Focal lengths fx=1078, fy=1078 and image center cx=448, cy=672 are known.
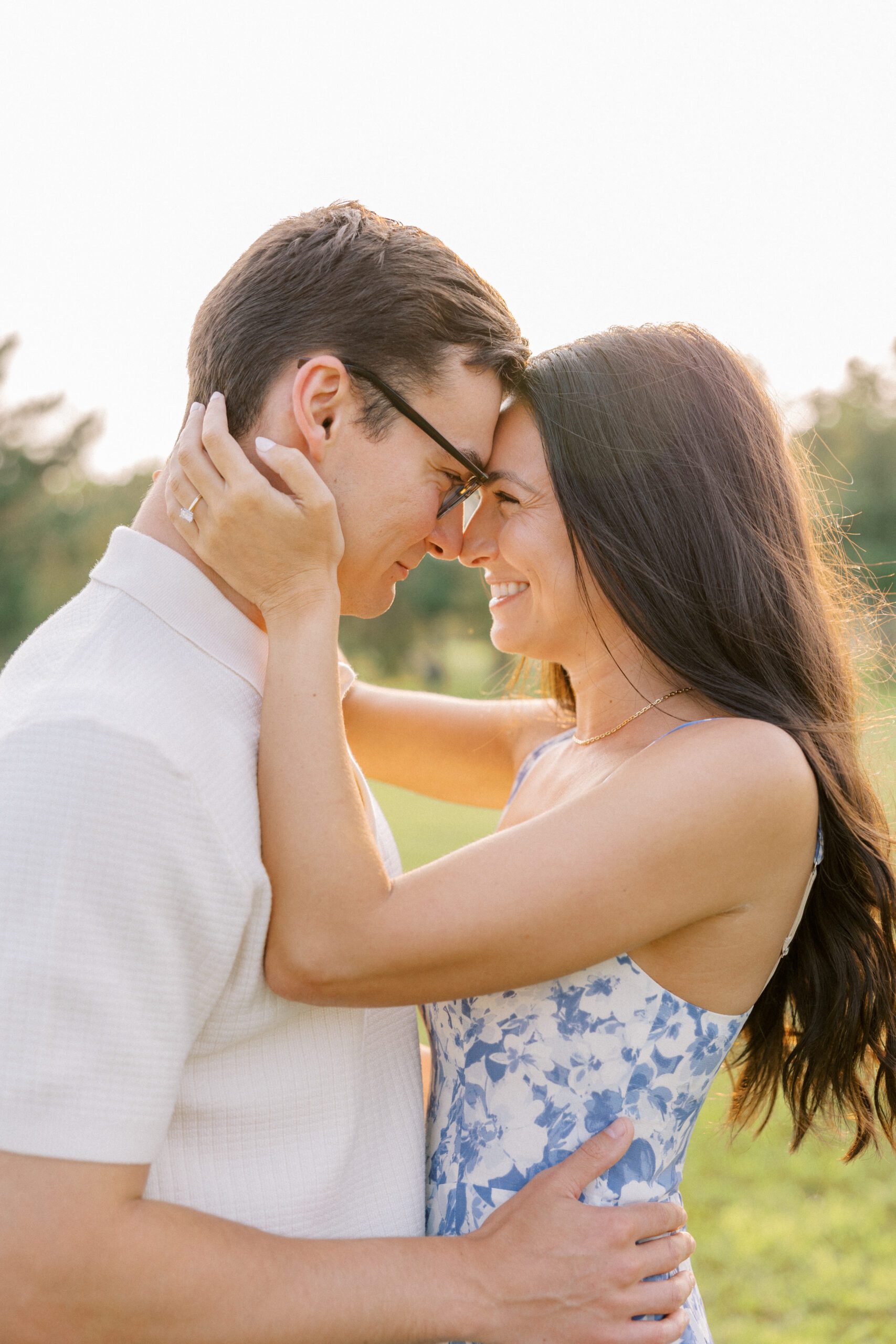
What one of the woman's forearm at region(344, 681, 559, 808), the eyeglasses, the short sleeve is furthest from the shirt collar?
the woman's forearm at region(344, 681, 559, 808)

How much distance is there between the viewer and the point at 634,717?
2.59 m

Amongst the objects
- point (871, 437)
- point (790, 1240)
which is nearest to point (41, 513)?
point (790, 1240)

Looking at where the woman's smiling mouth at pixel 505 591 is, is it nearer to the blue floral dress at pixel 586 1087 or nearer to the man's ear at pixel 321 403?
the man's ear at pixel 321 403

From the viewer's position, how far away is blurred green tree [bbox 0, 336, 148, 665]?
99.3 feet

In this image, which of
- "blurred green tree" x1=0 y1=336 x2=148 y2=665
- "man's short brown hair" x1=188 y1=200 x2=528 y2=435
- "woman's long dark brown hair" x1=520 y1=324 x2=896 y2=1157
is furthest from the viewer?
"blurred green tree" x1=0 y1=336 x2=148 y2=665

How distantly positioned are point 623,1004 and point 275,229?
180cm

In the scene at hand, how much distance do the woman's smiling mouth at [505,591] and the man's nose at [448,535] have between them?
0.19 meters

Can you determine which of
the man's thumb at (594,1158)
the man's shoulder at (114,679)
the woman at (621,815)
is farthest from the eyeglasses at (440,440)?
the man's thumb at (594,1158)

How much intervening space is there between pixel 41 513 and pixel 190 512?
104 feet

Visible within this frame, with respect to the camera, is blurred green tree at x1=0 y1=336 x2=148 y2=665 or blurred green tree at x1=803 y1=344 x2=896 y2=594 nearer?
blurred green tree at x1=0 y1=336 x2=148 y2=665

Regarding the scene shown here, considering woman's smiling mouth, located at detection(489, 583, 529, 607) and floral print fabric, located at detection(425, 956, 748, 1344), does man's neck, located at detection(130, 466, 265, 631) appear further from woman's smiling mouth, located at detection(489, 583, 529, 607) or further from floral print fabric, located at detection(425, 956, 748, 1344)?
floral print fabric, located at detection(425, 956, 748, 1344)

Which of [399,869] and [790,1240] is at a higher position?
[399,869]

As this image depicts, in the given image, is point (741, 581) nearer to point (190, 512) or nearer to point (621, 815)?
point (621, 815)

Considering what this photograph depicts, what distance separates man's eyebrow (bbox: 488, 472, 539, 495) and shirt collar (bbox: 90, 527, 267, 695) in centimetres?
86
